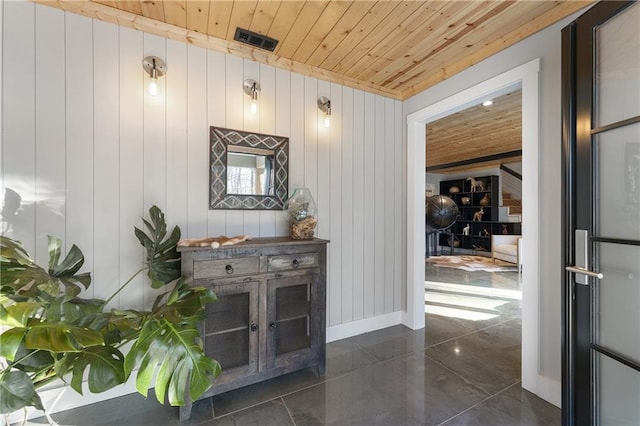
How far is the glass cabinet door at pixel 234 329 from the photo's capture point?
1.77 m

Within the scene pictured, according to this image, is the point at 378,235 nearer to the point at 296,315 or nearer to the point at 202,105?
the point at 296,315

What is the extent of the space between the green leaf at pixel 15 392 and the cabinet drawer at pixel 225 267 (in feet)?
2.55

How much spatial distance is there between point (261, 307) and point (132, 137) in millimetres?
1507

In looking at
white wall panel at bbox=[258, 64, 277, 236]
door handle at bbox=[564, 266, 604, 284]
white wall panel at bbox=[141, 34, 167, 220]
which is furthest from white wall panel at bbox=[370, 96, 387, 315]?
white wall panel at bbox=[141, 34, 167, 220]

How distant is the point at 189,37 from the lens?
6.63 ft

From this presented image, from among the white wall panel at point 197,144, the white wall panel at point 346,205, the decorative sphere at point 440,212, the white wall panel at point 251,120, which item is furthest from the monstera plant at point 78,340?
the decorative sphere at point 440,212

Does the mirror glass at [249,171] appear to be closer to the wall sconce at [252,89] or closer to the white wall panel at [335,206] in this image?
the wall sconce at [252,89]

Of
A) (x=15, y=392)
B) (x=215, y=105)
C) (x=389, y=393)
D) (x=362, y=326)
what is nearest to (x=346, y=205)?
(x=362, y=326)

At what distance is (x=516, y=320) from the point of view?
3.08 meters

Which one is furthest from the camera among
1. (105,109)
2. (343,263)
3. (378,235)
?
(378,235)

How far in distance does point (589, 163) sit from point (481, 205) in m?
7.62

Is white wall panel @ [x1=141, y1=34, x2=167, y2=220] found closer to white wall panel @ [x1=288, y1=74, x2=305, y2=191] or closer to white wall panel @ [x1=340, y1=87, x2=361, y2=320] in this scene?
white wall panel @ [x1=288, y1=74, x2=305, y2=191]

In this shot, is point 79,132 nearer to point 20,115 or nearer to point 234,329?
point 20,115

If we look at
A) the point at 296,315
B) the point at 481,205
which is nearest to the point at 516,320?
the point at 296,315
